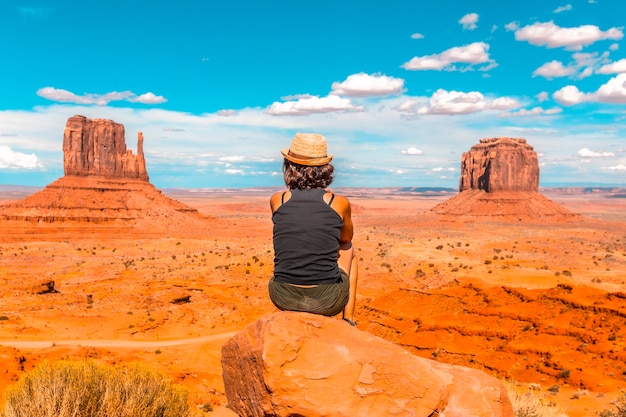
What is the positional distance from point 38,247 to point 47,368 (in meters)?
54.9

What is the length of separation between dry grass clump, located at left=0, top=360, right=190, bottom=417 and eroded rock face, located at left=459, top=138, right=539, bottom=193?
110396 millimetres

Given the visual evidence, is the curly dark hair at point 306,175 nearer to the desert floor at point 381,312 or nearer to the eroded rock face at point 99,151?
the desert floor at point 381,312

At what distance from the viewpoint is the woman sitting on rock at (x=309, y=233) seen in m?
4.49

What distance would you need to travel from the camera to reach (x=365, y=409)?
4098mm

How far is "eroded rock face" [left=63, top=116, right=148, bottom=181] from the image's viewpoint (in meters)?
Result: 82.2

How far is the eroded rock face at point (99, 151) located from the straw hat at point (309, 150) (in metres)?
87.5

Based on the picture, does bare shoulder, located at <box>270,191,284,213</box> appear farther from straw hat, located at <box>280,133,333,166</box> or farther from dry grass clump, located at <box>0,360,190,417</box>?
dry grass clump, located at <box>0,360,190,417</box>

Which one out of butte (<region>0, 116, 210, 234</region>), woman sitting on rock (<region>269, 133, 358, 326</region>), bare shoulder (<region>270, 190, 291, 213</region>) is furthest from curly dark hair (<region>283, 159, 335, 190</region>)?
butte (<region>0, 116, 210, 234</region>)

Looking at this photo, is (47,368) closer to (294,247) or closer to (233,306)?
(294,247)

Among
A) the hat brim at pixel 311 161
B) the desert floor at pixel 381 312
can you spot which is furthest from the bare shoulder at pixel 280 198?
the desert floor at pixel 381 312

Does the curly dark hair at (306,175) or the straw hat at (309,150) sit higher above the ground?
the straw hat at (309,150)

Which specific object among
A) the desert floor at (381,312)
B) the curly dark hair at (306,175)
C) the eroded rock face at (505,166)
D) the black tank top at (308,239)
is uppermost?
the eroded rock face at (505,166)

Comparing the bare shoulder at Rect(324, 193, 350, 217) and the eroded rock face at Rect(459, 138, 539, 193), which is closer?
the bare shoulder at Rect(324, 193, 350, 217)

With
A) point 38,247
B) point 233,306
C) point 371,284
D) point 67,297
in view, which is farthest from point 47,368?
point 38,247
